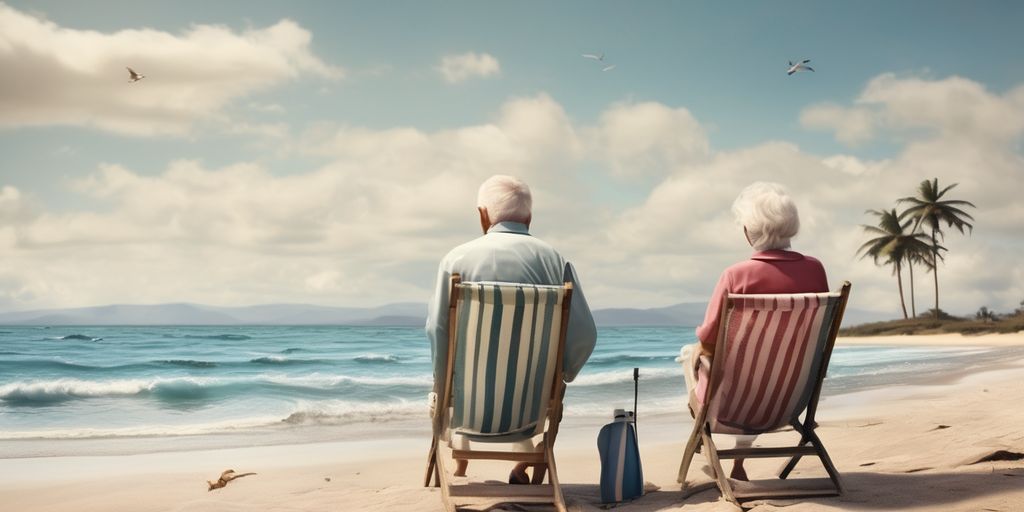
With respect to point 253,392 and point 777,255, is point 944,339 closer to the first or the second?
point 253,392

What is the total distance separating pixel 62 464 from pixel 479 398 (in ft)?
12.7

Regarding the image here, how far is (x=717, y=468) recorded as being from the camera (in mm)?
3750

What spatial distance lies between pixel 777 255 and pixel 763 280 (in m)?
0.15

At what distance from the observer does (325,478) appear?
16.5 ft

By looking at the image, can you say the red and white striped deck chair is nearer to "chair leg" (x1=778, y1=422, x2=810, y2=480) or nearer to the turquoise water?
"chair leg" (x1=778, y1=422, x2=810, y2=480)

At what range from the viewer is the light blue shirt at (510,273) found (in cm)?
366

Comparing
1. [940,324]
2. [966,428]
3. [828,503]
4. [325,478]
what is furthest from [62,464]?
[940,324]

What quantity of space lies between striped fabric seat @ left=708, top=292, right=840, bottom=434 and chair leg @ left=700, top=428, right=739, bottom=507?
0.09 metres

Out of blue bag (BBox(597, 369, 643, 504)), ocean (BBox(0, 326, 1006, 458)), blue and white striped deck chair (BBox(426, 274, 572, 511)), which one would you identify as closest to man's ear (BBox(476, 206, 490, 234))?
blue and white striped deck chair (BBox(426, 274, 572, 511))

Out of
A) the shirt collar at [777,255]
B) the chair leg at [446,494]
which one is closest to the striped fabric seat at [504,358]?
the chair leg at [446,494]

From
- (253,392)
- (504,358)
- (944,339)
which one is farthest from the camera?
(944,339)

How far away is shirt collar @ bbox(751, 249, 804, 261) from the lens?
12.4 ft

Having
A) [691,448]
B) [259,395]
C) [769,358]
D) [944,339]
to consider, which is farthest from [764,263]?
[944,339]

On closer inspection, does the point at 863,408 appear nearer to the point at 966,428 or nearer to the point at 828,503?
the point at 966,428
